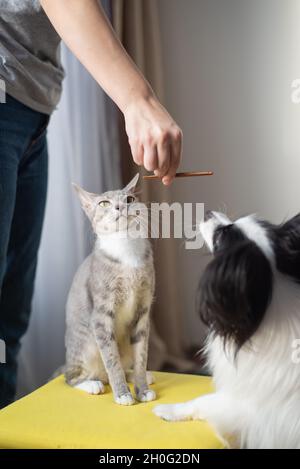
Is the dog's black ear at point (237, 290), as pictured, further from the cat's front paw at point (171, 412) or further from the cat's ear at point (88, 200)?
the cat's ear at point (88, 200)

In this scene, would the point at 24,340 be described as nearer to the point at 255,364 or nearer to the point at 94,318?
the point at 94,318

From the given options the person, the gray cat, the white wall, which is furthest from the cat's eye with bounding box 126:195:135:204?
the white wall

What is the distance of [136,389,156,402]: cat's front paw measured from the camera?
1097 millimetres

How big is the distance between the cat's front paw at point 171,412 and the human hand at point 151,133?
45cm

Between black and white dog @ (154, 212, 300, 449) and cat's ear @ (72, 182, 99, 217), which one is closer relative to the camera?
black and white dog @ (154, 212, 300, 449)

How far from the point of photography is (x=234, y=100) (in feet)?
6.28

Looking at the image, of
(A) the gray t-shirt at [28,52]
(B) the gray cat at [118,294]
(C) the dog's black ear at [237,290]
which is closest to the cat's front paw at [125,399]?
(B) the gray cat at [118,294]

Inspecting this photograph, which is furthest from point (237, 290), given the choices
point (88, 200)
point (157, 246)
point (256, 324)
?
point (157, 246)

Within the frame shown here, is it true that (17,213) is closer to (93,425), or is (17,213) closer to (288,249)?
(93,425)

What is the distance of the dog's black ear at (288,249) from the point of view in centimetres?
92

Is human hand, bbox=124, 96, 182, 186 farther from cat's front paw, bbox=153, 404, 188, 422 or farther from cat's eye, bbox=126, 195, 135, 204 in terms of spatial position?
cat's front paw, bbox=153, 404, 188, 422
